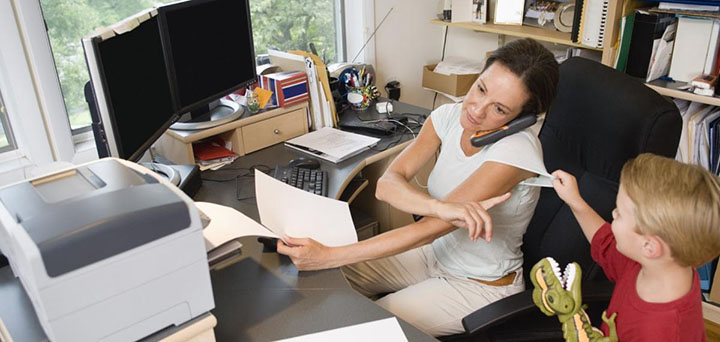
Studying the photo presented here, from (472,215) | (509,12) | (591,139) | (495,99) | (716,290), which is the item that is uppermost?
(509,12)

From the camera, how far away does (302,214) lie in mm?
1420

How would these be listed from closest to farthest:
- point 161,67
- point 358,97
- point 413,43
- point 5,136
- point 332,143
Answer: point 161,67 < point 5,136 < point 332,143 < point 358,97 < point 413,43

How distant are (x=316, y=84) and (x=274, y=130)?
25 centimetres

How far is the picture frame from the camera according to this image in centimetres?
261

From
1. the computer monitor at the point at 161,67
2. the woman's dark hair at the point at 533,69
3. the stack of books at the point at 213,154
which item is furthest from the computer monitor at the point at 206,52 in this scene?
the woman's dark hair at the point at 533,69

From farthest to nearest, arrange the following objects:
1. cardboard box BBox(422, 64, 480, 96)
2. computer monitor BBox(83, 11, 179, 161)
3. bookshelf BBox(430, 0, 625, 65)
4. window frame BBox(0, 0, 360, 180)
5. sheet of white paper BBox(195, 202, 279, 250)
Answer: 1. cardboard box BBox(422, 64, 480, 96)
2. bookshelf BBox(430, 0, 625, 65)
3. window frame BBox(0, 0, 360, 180)
4. computer monitor BBox(83, 11, 179, 161)
5. sheet of white paper BBox(195, 202, 279, 250)

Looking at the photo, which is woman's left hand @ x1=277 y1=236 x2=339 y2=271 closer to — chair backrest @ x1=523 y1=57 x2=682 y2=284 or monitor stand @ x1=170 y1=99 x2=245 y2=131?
chair backrest @ x1=523 y1=57 x2=682 y2=284

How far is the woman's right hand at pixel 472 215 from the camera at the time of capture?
125 centimetres

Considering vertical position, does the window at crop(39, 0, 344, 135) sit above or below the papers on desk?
above

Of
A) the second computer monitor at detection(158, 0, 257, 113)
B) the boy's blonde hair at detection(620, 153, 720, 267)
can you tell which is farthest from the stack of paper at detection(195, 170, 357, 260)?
the boy's blonde hair at detection(620, 153, 720, 267)

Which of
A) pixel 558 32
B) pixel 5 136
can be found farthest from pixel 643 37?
pixel 5 136

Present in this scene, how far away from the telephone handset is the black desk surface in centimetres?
52

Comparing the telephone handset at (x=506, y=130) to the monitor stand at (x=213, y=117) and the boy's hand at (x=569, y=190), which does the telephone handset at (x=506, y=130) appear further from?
the monitor stand at (x=213, y=117)

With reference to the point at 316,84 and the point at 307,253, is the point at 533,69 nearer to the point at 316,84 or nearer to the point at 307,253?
the point at 307,253
